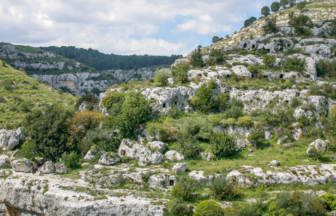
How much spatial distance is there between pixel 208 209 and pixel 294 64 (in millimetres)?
35254

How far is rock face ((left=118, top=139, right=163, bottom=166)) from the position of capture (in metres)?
21.7

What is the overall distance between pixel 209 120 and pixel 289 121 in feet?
34.3

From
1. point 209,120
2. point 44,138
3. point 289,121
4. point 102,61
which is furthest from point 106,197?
point 102,61

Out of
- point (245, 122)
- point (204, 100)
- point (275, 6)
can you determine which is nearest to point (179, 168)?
point (245, 122)

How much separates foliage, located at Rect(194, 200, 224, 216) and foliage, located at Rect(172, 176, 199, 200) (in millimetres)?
1668

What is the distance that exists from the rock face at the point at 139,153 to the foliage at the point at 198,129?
4.64 meters

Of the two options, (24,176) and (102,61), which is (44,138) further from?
(102,61)

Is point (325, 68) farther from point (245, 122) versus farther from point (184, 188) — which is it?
point (184, 188)

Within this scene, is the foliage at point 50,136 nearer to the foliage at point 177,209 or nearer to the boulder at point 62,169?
the boulder at point 62,169

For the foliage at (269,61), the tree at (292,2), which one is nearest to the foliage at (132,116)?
the foliage at (269,61)

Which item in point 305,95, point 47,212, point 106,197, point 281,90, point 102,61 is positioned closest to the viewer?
point 106,197

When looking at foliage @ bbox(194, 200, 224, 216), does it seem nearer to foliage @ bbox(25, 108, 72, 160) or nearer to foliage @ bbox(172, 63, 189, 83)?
foliage @ bbox(25, 108, 72, 160)

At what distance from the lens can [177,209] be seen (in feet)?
49.4

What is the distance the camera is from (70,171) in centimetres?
2198
